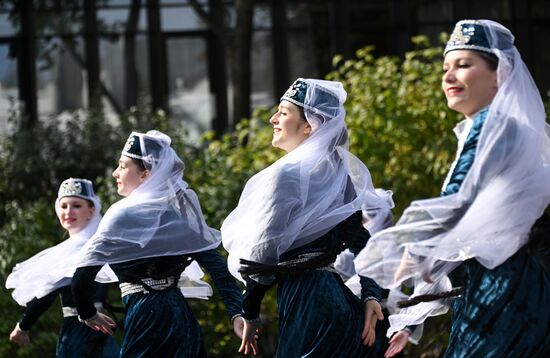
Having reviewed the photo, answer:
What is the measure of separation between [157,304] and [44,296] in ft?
4.98

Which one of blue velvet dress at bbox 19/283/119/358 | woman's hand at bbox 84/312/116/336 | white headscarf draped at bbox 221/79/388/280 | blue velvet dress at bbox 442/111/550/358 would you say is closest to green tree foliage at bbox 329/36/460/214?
blue velvet dress at bbox 19/283/119/358

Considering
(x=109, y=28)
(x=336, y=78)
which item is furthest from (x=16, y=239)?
(x=109, y=28)

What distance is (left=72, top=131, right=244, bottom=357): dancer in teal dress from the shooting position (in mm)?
7066

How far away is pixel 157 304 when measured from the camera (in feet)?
23.3

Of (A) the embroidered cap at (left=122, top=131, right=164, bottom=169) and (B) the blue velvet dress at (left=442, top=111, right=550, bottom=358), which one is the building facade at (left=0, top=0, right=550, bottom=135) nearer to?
(A) the embroidered cap at (left=122, top=131, right=164, bottom=169)

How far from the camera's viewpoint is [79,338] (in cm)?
829

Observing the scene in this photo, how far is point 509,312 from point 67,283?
3.81m

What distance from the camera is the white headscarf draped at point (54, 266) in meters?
8.34

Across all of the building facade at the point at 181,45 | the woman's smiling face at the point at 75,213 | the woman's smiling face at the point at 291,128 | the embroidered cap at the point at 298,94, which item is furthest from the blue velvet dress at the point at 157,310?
the building facade at the point at 181,45

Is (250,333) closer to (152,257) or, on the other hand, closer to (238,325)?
(238,325)

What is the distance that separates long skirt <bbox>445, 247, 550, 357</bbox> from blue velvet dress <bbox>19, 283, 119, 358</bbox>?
3.47 metres

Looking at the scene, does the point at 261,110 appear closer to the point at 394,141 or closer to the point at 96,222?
the point at 394,141

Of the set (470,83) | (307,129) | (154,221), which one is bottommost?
(154,221)

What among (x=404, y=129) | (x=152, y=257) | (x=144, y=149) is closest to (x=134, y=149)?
(x=144, y=149)
